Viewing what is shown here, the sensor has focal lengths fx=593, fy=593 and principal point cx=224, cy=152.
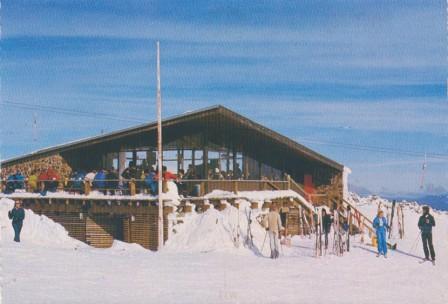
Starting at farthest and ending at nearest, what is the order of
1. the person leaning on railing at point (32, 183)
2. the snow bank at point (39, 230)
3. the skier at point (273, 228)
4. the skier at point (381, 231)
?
1. the person leaning on railing at point (32, 183)
2. the snow bank at point (39, 230)
3. the skier at point (381, 231)
4. the skier at point (273, 228)

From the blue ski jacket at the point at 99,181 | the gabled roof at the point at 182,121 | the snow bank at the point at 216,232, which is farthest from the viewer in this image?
the gabled roof at the point at 182,121

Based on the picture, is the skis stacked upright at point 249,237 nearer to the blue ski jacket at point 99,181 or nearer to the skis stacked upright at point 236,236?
the skis stacked upright at point 236,236

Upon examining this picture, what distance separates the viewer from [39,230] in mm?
27547

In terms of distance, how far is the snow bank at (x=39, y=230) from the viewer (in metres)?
26.1

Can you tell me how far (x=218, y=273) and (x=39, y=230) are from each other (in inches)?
549

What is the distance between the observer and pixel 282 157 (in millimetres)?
37156

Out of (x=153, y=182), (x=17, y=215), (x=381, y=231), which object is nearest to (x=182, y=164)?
(x=153, y=182)

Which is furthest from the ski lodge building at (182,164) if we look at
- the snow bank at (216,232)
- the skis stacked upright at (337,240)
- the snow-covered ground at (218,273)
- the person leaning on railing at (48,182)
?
the skis stacked upright at (337,240)

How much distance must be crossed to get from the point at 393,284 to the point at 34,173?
22.0 metres

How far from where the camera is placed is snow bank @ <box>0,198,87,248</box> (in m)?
26.1

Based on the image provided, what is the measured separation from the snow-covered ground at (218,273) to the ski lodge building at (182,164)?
321 cm

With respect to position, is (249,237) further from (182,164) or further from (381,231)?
(182,164)

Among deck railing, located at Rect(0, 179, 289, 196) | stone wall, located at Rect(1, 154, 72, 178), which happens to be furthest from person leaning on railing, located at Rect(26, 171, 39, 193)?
stone wall, located at Rect(1, 154, 72, 178)

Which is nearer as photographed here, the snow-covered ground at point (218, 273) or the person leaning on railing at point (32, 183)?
the snow-covered ground at point (218, 273)
